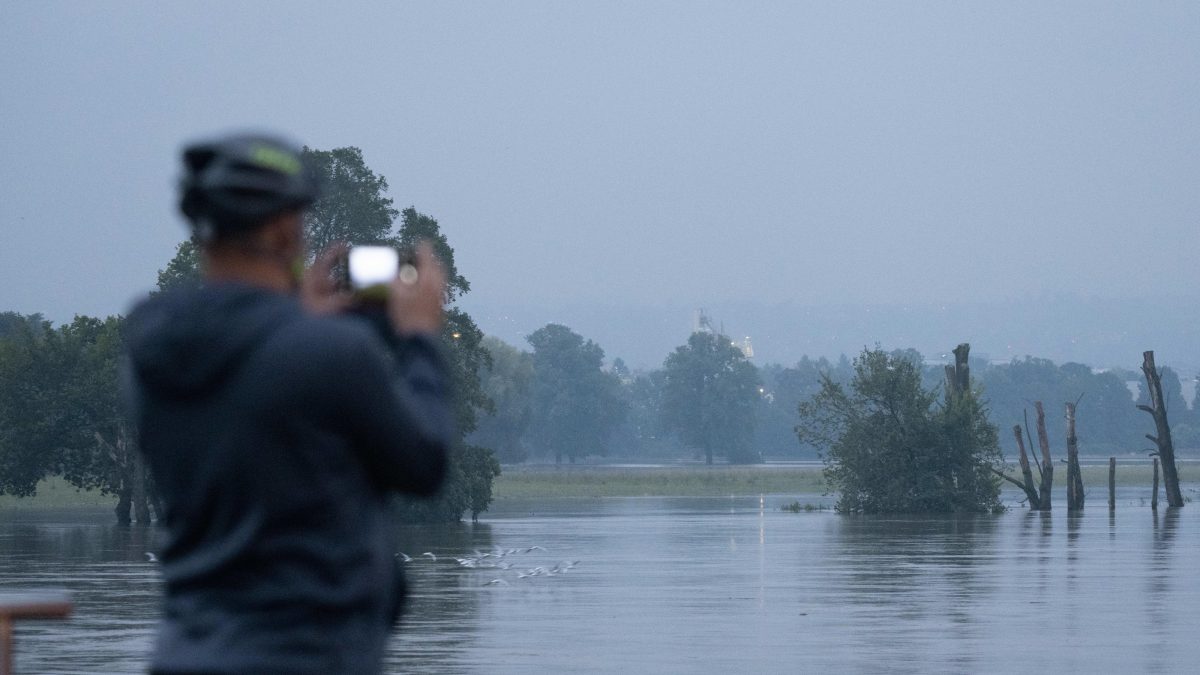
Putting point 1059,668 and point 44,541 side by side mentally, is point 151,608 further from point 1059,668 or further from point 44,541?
point 44,541

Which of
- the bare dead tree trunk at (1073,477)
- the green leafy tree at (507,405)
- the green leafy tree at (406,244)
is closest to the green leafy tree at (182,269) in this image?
the green leafy tree at (406,244)

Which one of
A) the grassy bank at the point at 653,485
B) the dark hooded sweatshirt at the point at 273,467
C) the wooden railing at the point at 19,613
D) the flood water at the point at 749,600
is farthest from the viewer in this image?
Result: the grassy bank at the point at 653,485

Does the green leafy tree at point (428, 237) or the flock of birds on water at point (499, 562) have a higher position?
the green leafy tree at point (428, 237)

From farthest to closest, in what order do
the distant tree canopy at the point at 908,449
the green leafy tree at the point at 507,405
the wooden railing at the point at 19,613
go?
the green leafy tree at the point at 507,405 < the distant tree canopy at the point at 908,449 < the wooden railing at the point at 19,613

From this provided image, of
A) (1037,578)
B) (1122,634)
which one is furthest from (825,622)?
(1037,578)

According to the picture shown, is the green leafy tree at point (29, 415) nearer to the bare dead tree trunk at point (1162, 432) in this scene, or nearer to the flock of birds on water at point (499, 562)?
the flock of birds on water at point (499, 562)

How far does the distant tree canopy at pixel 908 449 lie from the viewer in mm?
52312

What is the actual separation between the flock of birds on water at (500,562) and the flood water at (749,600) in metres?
0.07

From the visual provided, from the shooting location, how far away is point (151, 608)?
806 inches

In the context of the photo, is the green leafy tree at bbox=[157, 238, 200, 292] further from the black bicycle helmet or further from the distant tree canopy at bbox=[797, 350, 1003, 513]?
the black bicycle helmet

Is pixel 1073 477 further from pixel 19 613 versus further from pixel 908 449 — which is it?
pixel 19 613

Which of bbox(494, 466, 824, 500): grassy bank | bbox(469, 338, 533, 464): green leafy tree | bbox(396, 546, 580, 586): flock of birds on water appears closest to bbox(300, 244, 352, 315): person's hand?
bbox(396, 546, 580, 586): flock of birds on water

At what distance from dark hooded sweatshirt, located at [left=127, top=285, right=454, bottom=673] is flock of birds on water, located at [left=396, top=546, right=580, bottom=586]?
20656 mm

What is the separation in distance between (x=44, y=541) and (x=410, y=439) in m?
36.2
